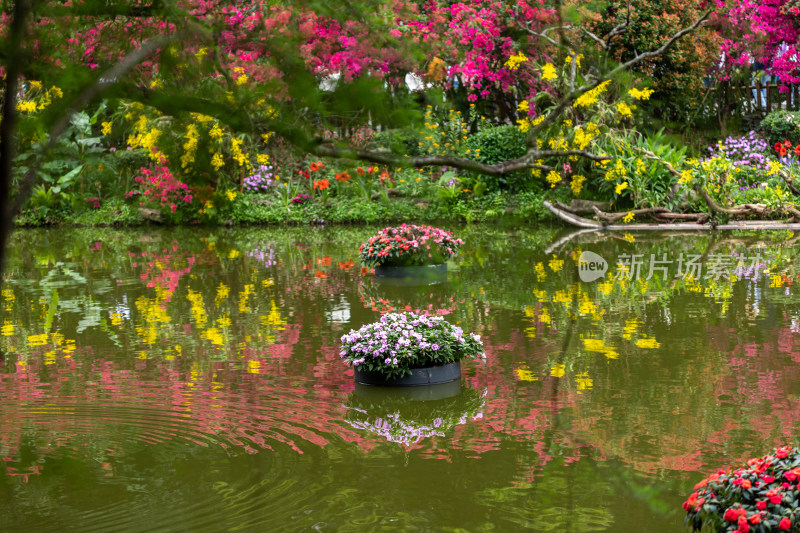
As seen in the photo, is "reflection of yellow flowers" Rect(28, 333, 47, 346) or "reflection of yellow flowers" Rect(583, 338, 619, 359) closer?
"reflection of yellow flowers" Rect(583, 338, 619, 359)

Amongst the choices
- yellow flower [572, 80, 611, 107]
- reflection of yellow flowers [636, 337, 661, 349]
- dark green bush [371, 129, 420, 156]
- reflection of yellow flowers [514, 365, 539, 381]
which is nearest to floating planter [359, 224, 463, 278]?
reflection of yellow flowers [636, 337, 661, 349]

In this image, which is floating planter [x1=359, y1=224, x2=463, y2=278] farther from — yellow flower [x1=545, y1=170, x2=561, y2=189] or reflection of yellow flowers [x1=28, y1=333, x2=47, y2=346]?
yellow flower [x1=545, y1=170, x2=561, y2=189]

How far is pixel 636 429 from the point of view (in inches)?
223

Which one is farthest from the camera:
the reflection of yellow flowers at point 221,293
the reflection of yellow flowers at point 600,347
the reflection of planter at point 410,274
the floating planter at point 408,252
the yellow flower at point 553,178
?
the yellow flower at point 553,178

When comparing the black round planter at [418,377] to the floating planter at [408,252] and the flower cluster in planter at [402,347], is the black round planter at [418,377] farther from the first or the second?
the floating planter at [408,252]

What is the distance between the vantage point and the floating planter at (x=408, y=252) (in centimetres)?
1263

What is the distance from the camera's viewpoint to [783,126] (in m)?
22.8

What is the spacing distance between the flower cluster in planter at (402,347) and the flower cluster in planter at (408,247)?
17.8ft

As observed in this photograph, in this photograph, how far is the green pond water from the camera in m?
4.64

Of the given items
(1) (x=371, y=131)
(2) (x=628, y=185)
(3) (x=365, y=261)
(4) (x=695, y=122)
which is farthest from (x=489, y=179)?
(1) (x=371, y=131)

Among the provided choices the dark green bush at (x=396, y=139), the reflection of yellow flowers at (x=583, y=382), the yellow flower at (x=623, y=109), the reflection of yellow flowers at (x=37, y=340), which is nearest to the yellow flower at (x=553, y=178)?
the yellow flower at (x=623, y=109)

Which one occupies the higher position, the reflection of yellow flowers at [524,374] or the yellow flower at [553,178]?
the yellow flower at [553,178]

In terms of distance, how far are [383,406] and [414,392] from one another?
0.39m

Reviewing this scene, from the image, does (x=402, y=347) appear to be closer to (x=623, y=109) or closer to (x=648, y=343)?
(x=648, y=343)
